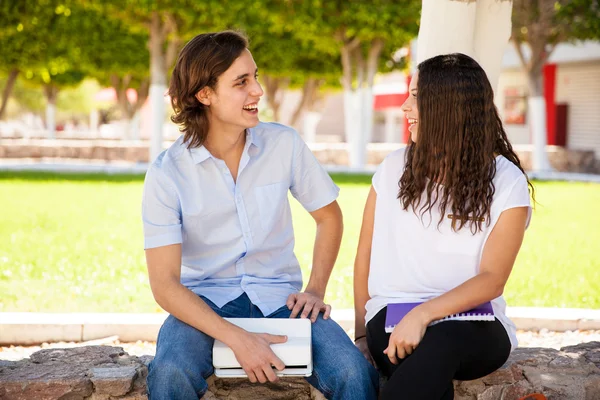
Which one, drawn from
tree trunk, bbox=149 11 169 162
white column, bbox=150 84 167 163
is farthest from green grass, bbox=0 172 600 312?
tree trunk, bbox=149 11 169 162

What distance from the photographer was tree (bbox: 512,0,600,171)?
1748 cm

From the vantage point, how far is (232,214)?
3.29 metres

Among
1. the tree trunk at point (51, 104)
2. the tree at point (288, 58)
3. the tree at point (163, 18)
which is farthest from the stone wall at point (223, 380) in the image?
the tree trunk at point (51, 104)

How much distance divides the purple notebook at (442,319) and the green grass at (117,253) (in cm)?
272

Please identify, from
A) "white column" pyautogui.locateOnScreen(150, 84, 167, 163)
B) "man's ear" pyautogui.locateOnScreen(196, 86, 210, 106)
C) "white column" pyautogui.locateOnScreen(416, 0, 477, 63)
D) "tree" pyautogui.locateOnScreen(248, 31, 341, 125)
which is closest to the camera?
"man's ear" pyautogui.locateOnScreen(196, 86, 210, 106)

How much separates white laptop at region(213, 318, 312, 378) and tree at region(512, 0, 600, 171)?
15.9m

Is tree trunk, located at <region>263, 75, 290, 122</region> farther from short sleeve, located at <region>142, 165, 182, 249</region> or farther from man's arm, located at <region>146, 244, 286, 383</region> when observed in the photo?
man's arm, located at <region>146, 244, 286, 383</region>

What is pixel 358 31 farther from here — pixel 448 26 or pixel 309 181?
pixel 309 181

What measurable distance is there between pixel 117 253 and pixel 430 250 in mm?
5050

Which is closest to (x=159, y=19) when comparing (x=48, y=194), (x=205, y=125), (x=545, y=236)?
(x=48, y=194)

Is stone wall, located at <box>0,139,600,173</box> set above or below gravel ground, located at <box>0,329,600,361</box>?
above

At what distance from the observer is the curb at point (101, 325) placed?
187 inches

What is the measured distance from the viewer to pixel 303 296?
3252 millimetres

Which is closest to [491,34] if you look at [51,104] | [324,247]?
[324,247]
